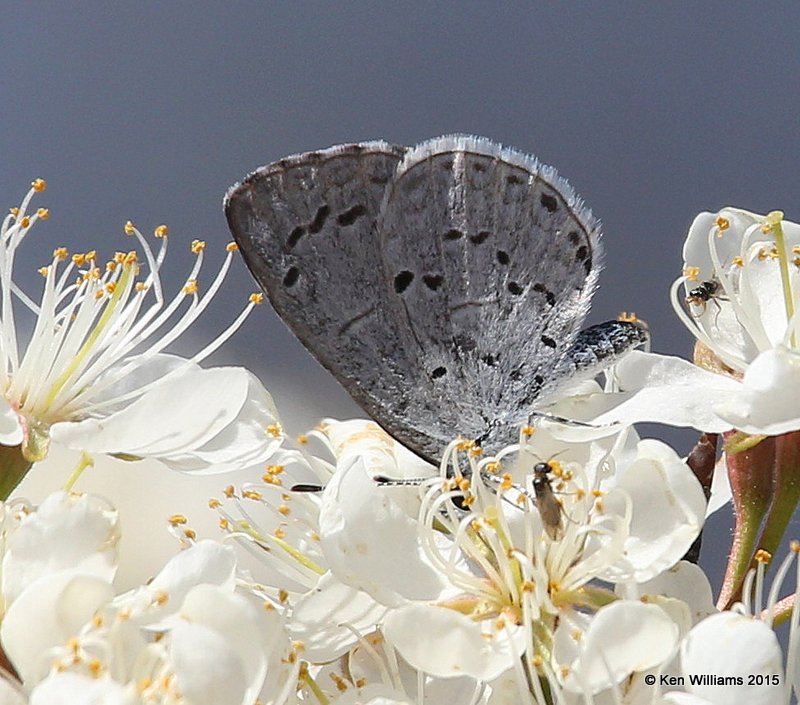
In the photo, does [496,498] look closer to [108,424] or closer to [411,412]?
[411,412]

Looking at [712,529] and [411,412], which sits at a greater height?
[411,412]

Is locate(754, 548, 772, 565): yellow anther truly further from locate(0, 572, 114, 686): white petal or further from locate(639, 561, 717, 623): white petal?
locate(0, 572, 114, 686): white petal

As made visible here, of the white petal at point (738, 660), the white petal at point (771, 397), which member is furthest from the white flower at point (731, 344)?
the white petal at point (738, 660)

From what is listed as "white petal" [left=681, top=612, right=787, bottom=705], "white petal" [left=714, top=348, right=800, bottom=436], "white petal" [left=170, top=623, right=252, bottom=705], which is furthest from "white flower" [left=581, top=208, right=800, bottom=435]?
"white petal" [left=170, top=623, right=252, bottom=705]

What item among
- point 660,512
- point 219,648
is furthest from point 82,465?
point 660,512

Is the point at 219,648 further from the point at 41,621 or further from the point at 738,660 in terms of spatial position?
the point at 738,660

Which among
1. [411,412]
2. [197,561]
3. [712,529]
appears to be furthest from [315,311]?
[712,529]

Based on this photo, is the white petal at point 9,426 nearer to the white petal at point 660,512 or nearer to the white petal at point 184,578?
the white petal at point 184,578
